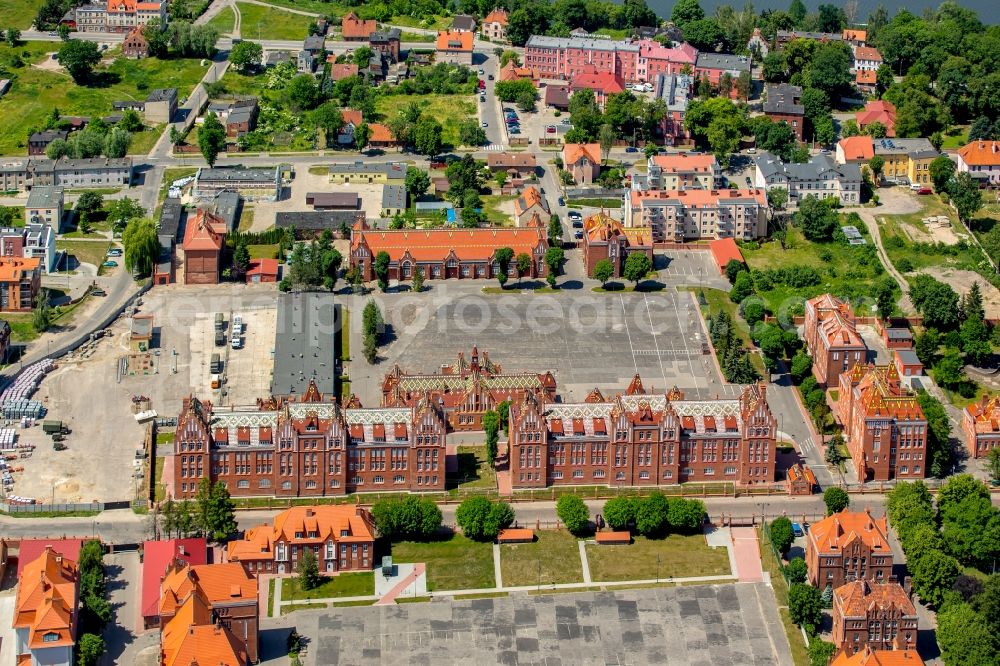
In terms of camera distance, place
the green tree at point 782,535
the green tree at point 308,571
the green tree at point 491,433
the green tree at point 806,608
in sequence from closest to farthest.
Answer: the green tree at point 806,608 < the green tree at point 308,571 < the green tree at point 782,535 < the green tree at point 491,433

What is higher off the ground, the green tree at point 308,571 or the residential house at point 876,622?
the residential house at point 876,622

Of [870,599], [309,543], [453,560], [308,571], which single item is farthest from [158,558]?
[870,599]

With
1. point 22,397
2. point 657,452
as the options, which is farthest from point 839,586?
point 22,397

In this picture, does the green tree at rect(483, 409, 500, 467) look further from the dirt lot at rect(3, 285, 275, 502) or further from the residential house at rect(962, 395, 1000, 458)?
the residential house at rect(962, 395, 1000, 458)

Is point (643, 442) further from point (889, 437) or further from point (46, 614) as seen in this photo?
point (46, 614)

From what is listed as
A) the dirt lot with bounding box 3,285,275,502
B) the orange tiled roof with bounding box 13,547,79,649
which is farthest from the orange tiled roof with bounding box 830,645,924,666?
the dirt lot with bounding box 3,285,275,502

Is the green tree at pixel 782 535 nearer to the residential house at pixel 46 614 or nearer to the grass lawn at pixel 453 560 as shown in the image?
the grass lawn at pixel 453 560

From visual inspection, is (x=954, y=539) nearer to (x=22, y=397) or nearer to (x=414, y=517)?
(x=414, y=517)

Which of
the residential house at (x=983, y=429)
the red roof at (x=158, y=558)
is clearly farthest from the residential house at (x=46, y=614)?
the residential house at (x=983, y=429)
